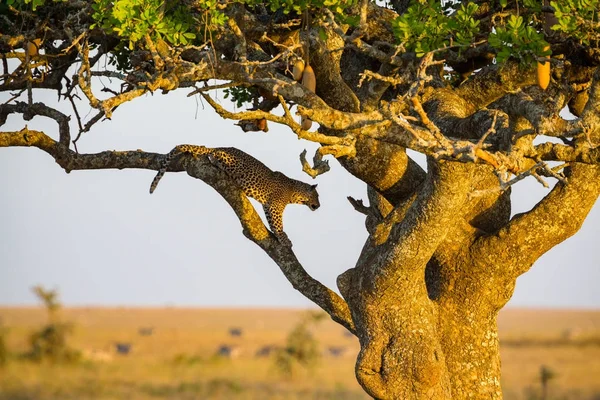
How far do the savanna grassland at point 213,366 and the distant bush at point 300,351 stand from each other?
0.77 feet

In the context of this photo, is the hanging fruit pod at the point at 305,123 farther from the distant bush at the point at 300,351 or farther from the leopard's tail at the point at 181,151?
the distant bush at the point at 300,351

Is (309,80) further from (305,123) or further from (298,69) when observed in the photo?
(305,123)

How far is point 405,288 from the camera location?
984 cm

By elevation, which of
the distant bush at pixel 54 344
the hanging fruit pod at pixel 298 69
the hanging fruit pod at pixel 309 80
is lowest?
the distant bush at pixel 54 344

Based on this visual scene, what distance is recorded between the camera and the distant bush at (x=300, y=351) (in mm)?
27750

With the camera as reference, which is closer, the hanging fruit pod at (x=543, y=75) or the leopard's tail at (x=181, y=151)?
the hanging fruit pod at (x=543, y=75)

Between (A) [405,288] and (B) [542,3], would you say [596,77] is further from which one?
(A) [405,288]

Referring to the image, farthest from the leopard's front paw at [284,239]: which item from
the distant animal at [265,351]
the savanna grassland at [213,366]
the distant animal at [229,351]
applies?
the distant animal at [265,351]

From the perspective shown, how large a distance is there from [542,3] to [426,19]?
3.07 feet

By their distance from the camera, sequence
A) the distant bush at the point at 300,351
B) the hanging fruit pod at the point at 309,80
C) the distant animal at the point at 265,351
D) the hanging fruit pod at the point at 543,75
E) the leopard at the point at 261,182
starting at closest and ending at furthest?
the hanging fruit pod at the point at 543,75 → the hanging fruit pod at the point at 309,80 → the leopard at the point at 261,182 → the distant bush at the point at 300,351 → the distant animal at the point at 265,351

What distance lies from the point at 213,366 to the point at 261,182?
23170mm

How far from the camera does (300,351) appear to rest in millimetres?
28453

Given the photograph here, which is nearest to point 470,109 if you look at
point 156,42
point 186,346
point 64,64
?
point 156,42

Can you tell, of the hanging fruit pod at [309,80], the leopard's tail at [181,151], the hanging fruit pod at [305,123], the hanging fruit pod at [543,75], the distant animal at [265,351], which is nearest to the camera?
the hanging fruit pod at [543,75]
